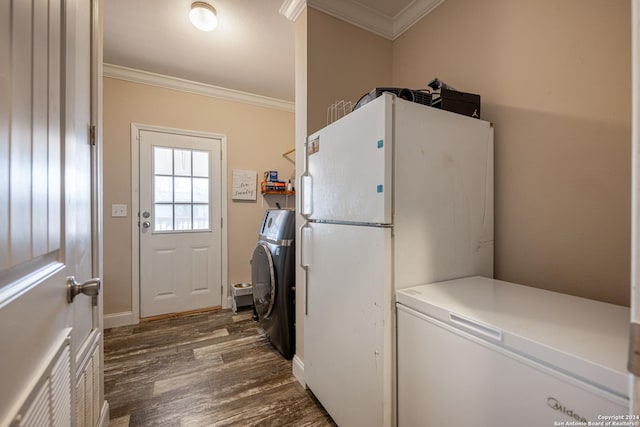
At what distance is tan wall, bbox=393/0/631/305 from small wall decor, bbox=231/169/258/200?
8.07 ft

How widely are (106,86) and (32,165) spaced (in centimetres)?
294

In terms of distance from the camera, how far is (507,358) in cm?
74

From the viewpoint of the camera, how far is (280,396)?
169cm

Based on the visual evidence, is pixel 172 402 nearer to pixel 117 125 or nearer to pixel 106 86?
pixel 117 125

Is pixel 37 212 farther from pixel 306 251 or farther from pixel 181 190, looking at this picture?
pixel 181 190

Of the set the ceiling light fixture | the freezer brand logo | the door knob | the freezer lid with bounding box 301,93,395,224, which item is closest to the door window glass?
the ceiling light fixture

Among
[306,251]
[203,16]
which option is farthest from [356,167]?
[203,16]

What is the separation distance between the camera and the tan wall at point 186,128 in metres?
2.67

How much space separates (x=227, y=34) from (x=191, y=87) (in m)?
1.06

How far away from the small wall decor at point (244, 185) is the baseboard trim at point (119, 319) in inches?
64.1

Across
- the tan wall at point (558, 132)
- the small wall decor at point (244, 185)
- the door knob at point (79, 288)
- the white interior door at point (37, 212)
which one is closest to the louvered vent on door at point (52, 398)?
the white interior door at point (37, 212)

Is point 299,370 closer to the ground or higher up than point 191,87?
closer to the ground

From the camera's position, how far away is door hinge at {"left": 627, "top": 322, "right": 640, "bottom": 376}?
1.26 ft

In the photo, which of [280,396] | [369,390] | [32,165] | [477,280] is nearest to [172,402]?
[280,396]
